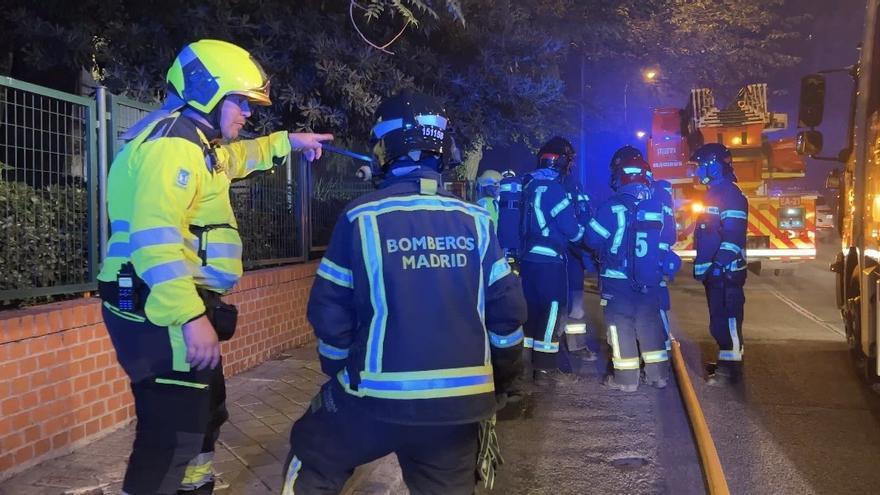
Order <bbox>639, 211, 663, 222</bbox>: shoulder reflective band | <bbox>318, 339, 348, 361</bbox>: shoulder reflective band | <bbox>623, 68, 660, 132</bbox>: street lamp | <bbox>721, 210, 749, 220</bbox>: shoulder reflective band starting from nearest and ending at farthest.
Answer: <bbox>318, 339, 348, 361</bbox>: shoulder reflective band
<bbox>639, 211, 663, 222</bbox>: shoulder reflective band
<bbox>721, 210, 749, 220</bbox>: shoulder reflective band
<bbox>623, 68, 660, 132</bbox>: street lamp

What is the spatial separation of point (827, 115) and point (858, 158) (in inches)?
1196

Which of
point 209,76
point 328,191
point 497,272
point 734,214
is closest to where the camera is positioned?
point 497,272

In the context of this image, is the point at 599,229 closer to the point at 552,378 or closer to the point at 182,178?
the point at 552,378

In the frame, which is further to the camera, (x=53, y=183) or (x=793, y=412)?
(x=793, y=412)

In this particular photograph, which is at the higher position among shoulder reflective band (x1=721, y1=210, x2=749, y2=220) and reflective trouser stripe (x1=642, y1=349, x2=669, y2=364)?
shoulder reflective band (x1=721, y1=210, x2=749, y2=220)

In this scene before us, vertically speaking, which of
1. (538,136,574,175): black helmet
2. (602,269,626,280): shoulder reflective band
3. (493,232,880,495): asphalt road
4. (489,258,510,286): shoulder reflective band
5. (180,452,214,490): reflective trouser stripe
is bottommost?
(493,232,880,495): asphalt road

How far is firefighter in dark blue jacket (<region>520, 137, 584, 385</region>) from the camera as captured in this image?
6188mm

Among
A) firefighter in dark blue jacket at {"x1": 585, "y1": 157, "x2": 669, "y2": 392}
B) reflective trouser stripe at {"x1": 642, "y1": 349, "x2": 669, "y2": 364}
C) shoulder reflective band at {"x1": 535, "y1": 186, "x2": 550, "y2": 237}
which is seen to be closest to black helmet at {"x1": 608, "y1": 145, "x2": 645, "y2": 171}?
firefighter in dark blue jacket at {"x1": 585, "y1": 157, "x2": 669, "y2": 392}

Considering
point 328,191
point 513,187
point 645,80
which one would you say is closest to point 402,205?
point 513,187

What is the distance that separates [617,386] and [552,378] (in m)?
0.61

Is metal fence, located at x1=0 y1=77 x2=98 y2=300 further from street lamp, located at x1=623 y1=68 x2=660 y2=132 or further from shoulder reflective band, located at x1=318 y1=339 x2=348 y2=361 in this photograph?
street lamp, located at x1=623 y1=68 x2=660 y2=132

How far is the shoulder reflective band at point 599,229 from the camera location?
5.98 meters

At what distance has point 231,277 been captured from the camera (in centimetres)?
288

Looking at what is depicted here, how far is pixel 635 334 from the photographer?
5973mm
